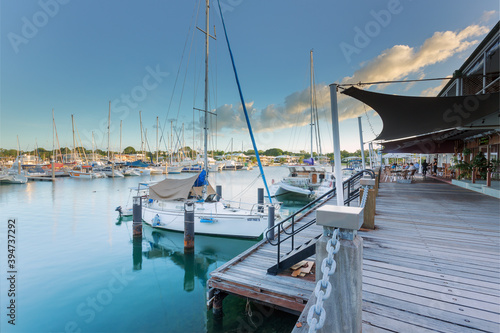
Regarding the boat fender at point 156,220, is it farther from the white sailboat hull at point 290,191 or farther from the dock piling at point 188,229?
the white sailboat hull at point 290,191

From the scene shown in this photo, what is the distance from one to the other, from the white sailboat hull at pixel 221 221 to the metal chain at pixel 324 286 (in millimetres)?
9638

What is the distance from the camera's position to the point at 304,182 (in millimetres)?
23828

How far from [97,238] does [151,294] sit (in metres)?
7.08

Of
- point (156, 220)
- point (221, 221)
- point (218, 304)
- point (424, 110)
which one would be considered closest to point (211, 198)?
point (221, 221)

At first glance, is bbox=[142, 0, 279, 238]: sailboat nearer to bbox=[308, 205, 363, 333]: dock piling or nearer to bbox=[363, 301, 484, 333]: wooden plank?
bbox=[363, 301, 484, 333]: wooden plank

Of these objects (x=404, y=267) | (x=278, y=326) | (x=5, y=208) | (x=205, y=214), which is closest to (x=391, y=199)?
(x=404, y=267)

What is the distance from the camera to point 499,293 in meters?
2.87

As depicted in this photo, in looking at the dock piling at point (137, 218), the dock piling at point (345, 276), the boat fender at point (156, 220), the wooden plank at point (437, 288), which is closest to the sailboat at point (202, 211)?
the boat fender at point (156, 220)

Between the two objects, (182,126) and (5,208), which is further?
(182,126)

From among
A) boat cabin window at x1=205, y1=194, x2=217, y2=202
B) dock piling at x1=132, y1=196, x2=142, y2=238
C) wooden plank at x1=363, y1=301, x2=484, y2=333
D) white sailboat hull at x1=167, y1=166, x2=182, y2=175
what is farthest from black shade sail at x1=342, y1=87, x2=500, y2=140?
white sailboat hull at x1=167, y1=166, x2=182, y2=175

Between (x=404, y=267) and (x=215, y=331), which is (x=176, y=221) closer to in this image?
(x=215, y=331)

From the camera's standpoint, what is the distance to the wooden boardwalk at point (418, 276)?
2498mm

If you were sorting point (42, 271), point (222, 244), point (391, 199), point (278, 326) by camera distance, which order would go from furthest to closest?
1. point (222, 244)
2. point (391, 199)
3. point (42, 271)
4. point (278, 326)

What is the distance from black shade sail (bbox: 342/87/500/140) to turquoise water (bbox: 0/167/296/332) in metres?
6.51
